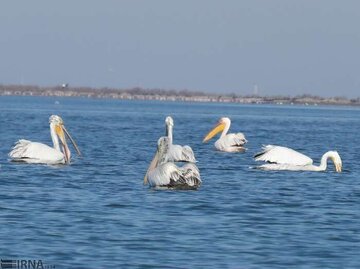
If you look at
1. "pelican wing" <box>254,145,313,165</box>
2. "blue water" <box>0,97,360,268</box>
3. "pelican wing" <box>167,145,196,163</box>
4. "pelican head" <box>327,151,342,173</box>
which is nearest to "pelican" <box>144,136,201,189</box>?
"blue water" <box>0,97,360,268</box>

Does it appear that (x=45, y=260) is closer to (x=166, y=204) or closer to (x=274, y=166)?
(x=166, y=204)

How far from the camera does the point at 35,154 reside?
17734 millimetres

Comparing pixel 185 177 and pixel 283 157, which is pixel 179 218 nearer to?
pixel 185 177

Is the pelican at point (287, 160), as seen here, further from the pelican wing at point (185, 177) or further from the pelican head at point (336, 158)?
the pelican wing at point (185, 177)

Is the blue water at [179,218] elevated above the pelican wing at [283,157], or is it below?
below

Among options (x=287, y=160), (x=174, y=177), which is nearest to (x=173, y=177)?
(x=174, y=177)

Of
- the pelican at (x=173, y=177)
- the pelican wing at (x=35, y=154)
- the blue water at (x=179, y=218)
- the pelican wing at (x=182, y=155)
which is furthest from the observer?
the pelican wing at (x=182, y=155)

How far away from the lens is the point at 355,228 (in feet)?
37.3

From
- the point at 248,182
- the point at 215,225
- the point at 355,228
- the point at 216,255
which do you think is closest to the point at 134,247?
the point at 216,255

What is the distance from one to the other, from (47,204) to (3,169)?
451 centimetres

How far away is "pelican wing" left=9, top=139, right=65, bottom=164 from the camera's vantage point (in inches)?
699

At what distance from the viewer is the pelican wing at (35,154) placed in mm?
17750

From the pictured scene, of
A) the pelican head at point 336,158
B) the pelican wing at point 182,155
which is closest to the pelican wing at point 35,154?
the pelican wing at point 182,155

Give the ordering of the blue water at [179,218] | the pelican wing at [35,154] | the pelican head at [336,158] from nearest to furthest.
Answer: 1. the blue water at [179,218]
2. the pelican wing at [35,154]
3. the pelican head at [336,158]
